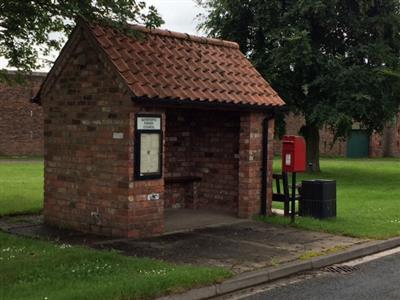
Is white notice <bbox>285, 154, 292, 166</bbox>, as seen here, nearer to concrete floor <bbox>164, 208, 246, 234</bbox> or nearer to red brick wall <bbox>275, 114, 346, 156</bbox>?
concrete floor <bbox>164, 208, 246, 234</bbox>

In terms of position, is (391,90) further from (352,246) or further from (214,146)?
(352,246)

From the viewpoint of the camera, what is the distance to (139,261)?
24.5ft

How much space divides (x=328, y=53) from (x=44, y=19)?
14.4 metres

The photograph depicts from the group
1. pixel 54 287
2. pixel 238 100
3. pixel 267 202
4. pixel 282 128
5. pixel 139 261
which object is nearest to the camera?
pixel 54 287

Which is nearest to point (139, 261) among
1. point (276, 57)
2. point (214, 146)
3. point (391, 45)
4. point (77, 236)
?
point (77, 236)

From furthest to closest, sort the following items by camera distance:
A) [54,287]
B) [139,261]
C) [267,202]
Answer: [267,202] → [139,261] → [54,287]

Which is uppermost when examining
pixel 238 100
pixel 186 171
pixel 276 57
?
pixel 276 57

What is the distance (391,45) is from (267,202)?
14098 millimetres

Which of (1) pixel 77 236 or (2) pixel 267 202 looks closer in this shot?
(1) pixel 77 236

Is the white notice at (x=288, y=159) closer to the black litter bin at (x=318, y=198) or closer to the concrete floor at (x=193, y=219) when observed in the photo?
the black litter bin at (x=318, y=198)

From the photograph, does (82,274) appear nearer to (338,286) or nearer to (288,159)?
(338,286)

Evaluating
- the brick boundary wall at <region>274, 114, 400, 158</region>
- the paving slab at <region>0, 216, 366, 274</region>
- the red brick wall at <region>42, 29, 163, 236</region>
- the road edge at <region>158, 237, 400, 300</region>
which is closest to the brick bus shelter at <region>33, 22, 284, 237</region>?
the red brick wall at <region>42, 29, 163, 236</region>

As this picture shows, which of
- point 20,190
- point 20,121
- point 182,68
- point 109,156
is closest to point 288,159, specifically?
point 182,68

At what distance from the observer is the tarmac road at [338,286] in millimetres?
6738
